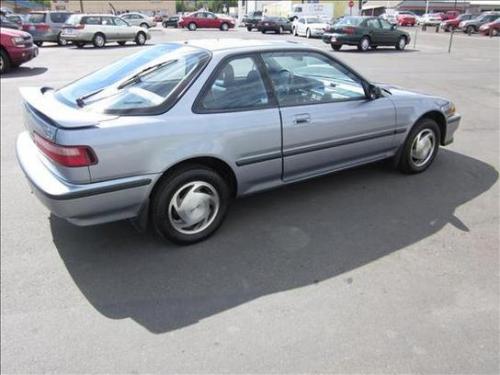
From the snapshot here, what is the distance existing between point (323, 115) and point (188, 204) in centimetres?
149

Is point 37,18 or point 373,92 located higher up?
point 37,18

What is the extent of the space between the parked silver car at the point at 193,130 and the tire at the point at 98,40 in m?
19.6

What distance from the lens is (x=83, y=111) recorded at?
10.5 feet

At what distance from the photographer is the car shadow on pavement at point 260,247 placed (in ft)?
9.69

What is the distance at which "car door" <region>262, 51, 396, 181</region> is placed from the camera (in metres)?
3.81

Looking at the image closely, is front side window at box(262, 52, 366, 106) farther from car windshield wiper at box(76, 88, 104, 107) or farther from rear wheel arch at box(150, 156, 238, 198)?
car windshield wiper at box(76, 88, 104, 107)

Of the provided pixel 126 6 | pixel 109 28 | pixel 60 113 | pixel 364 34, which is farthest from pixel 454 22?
pixel 126 6

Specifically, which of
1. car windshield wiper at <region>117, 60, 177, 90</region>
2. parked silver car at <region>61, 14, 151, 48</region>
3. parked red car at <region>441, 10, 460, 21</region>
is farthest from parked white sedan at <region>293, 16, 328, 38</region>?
car windshield wiper at <region>117, 60, 177, 90</region>

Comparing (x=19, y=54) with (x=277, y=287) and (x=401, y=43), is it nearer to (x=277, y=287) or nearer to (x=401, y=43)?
(x=277, y=287)

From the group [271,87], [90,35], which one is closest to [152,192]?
[271,87]

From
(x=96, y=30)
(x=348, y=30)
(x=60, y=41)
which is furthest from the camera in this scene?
(x=60, y=41)

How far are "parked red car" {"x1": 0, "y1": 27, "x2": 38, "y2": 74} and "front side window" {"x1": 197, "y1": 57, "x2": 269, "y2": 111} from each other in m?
10.7

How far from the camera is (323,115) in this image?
13.0ft

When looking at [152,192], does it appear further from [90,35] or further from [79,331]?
[90,35]
